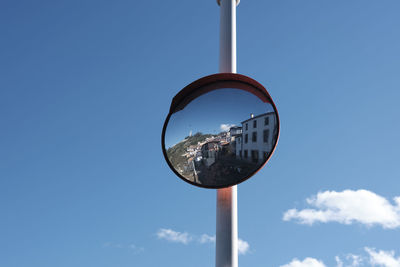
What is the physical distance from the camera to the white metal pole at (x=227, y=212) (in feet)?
12.8

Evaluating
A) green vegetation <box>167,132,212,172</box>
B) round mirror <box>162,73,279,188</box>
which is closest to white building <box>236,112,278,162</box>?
round mirror <box>162,73,279,188</box>

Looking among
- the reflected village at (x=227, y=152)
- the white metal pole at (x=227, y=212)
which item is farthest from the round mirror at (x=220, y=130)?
the white metal pole at (x=227, y=212)

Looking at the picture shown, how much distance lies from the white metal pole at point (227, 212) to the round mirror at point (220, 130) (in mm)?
177

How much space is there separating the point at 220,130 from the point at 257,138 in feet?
1.37

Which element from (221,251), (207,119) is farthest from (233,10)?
(221,251)

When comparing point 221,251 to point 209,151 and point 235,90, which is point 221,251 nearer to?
point 209,151

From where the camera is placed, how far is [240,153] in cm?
414

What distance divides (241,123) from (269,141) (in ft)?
1.19

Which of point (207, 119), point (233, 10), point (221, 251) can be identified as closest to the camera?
point (221, 251)

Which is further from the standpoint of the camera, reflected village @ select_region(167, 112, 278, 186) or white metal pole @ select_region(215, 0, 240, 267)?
reflected village @ select_region(167, 112, 278, 186)

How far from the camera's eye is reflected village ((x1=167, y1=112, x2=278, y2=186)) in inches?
160

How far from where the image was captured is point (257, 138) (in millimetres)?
4125

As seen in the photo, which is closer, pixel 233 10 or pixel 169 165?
pixel 169 165

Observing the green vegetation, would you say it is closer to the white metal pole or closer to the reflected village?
the reflected village
